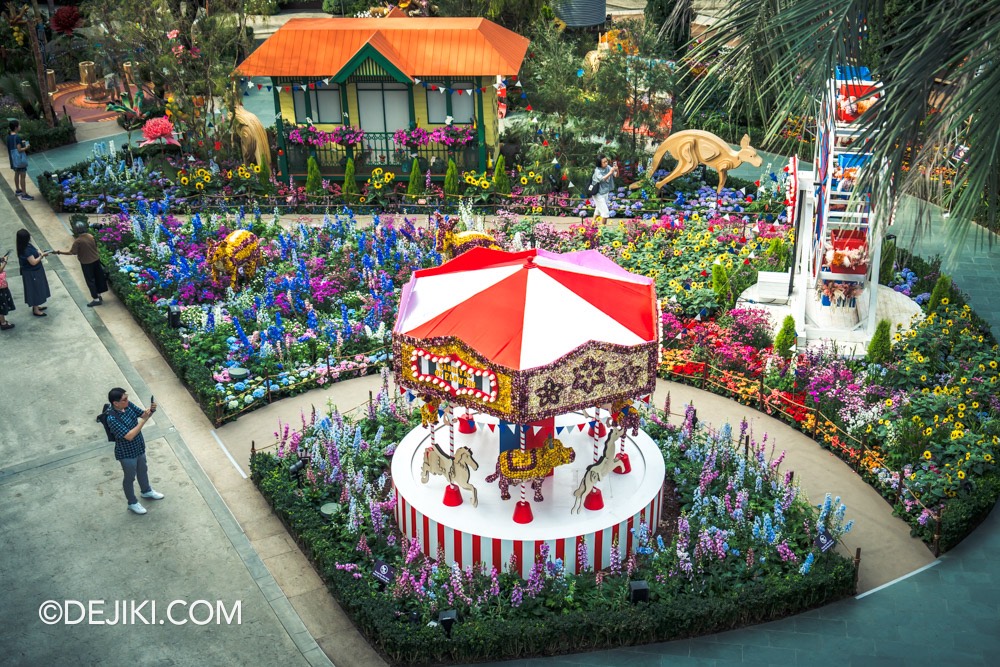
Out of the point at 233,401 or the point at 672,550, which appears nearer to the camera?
the point at 672,550

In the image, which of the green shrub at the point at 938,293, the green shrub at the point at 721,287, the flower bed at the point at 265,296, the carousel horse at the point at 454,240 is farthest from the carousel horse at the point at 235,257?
the green shrub at the point at 938,293

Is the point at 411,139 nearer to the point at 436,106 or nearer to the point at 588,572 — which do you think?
the point at 436,106

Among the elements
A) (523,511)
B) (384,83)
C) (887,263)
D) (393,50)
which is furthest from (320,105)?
(523,511)

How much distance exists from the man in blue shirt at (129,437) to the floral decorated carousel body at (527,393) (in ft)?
11.1

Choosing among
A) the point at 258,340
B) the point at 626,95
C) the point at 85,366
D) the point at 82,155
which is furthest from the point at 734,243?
the point at 82,155

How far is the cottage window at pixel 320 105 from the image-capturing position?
26.5m

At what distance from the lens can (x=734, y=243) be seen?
847 inches

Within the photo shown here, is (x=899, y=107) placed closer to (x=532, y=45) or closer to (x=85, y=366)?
(x=85, y=366)

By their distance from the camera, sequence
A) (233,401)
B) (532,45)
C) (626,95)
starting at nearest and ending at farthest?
(233,401) < (626,95) < (532,45)

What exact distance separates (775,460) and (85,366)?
38.3 feet

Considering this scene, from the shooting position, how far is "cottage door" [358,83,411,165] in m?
26.4

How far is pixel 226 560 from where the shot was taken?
13.7 m

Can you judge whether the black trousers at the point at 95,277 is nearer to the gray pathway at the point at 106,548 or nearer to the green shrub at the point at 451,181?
the gray pathway at the point at 106,548

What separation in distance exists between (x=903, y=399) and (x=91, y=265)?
14.9 meters
